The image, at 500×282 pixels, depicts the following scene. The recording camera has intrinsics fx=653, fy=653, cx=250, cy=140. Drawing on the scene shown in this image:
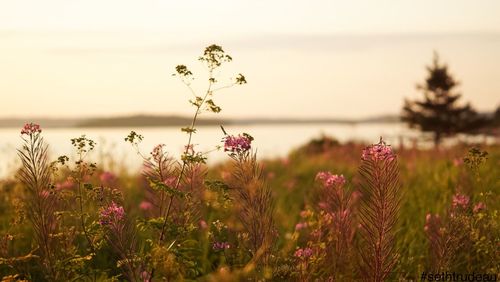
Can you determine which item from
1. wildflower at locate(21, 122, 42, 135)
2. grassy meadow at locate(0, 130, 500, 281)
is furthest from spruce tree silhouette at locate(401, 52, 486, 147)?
wildflower at locate(21, 122, 42, 135)

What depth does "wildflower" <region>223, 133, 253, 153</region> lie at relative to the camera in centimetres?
373

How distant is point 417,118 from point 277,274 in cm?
4198

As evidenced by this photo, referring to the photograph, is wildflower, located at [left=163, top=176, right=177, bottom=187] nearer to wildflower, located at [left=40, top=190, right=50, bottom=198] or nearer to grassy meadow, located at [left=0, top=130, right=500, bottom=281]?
grassy meadow, located at [left=0, top=130, right=500, bottom=281]

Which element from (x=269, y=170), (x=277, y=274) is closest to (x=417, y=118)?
(x=269, y=170)

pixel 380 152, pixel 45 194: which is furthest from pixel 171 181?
pixel 380 152

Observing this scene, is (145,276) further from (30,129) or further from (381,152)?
(381,152)

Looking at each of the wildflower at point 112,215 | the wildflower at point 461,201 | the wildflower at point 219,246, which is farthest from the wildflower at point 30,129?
the wildflower at point 461,201

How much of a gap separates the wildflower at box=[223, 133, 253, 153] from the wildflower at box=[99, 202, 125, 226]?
0.79 meters

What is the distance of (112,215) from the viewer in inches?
159

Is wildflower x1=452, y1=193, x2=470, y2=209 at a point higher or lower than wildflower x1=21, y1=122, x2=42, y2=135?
lower

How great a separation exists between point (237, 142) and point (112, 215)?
3.09 ft

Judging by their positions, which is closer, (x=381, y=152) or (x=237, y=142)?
(x=237, y=142)

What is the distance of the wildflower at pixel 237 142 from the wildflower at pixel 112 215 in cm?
79

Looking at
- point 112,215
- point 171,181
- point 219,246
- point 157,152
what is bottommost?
point 219,246
